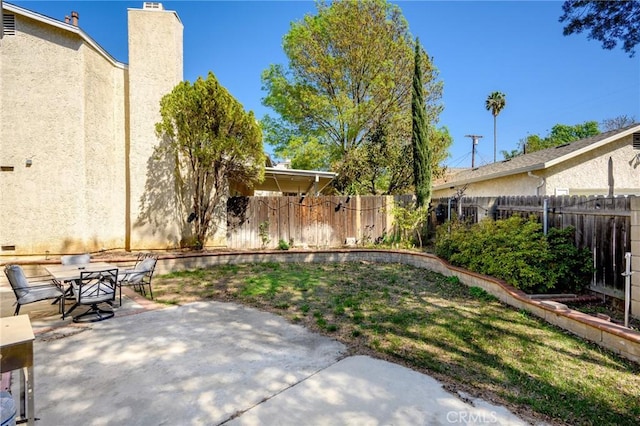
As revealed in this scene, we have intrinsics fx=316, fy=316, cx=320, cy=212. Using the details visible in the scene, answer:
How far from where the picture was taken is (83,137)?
9.05m

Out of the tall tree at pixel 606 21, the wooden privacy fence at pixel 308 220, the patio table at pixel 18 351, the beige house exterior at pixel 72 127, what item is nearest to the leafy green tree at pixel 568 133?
the wooden privacy fence at pixel 308 220

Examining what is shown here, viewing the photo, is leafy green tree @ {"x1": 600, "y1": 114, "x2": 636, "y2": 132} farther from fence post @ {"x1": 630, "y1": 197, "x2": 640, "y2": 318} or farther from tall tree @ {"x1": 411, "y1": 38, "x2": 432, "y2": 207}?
fence post @ {"x1": 630, "y1": 197, "x2": 640, "y2": 318}

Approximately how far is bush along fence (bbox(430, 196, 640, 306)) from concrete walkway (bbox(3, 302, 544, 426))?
149 inches

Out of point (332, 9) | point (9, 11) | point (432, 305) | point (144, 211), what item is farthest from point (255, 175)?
point (332, 9)

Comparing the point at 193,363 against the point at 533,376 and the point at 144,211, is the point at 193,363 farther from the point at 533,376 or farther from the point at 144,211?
the point at 144,211

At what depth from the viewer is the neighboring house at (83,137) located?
865cm

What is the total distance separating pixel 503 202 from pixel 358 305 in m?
5.21

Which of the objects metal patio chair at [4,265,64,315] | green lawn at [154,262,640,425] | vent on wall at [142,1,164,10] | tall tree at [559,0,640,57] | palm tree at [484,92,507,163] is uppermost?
palm tree at [484,92,507,163]

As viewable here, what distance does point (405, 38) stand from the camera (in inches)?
641

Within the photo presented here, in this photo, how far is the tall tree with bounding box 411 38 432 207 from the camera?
12.0 metres

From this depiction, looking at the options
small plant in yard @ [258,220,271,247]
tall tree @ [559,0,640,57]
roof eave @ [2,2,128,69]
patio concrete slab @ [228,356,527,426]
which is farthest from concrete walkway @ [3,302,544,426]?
roof eave @ [2,2,128,69]

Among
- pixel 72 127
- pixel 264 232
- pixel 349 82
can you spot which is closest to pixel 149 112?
pixel 72 127

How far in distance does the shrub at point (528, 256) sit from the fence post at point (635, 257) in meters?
0.99

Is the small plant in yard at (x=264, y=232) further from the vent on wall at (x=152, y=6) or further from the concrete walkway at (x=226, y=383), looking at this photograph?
the vent on wall at (x=152, y=6)
